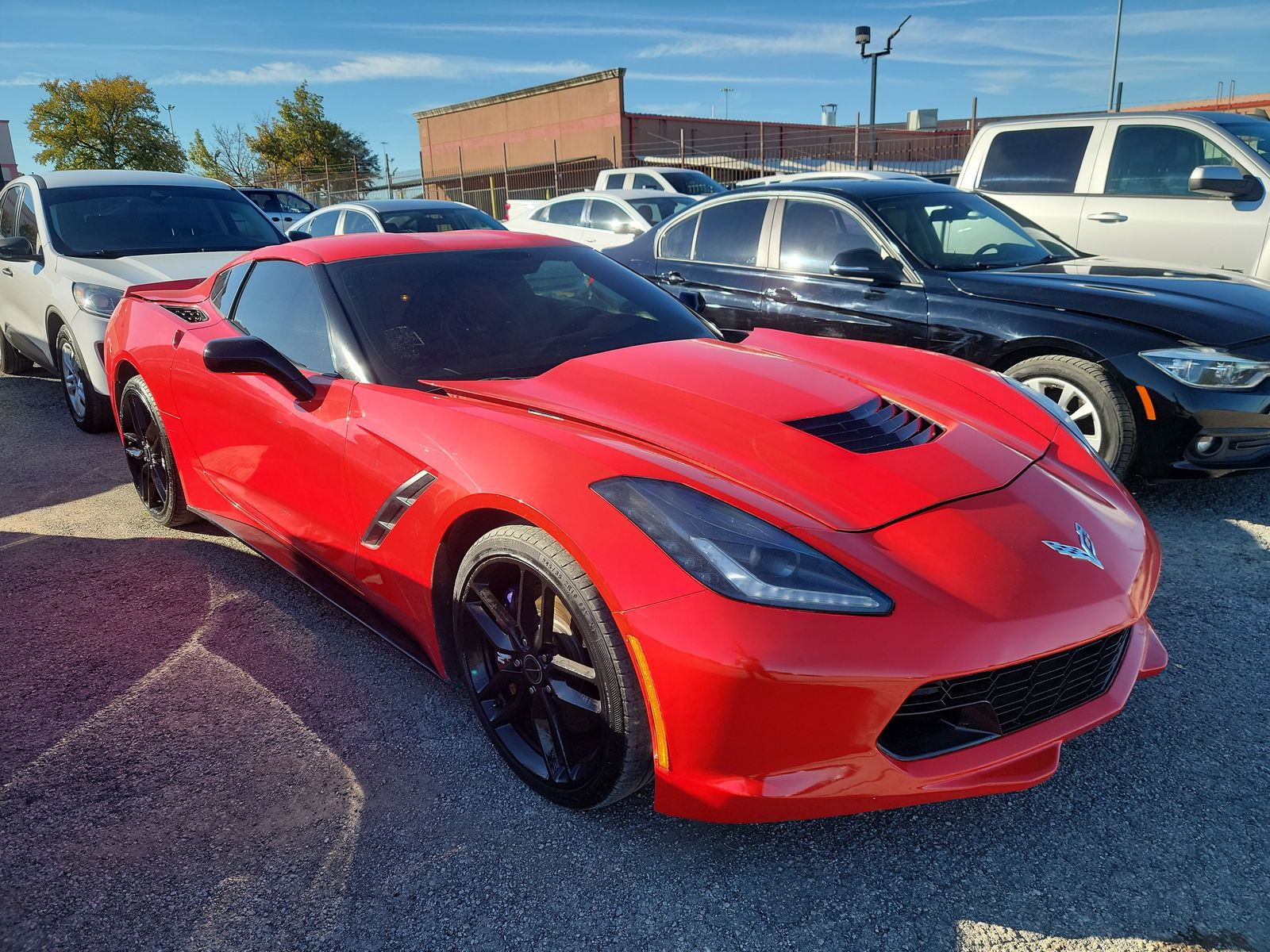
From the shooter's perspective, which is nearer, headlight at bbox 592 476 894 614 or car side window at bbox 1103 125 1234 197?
headlight at bbox 592 476 894 614

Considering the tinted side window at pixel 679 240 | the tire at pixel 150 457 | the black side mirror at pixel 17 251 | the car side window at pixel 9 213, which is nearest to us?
the tire at pixel 150 457

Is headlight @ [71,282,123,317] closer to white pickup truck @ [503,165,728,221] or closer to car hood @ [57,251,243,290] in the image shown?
car hood @ [57,251,243,290]

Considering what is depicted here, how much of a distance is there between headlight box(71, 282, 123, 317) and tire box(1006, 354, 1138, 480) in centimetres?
524

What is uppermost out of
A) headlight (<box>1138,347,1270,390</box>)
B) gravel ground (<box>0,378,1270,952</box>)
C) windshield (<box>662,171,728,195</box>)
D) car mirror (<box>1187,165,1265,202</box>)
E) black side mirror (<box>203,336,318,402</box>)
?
windshield (<box>662,171,728,195</box>)

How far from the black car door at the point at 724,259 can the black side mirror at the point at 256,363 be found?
304 cm

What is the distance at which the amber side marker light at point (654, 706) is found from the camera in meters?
1.84

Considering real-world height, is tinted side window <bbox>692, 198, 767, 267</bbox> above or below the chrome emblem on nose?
above

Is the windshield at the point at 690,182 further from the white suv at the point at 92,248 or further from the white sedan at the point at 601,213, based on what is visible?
the white suv at the point at 92,248

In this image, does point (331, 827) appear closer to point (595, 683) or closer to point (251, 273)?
point (595, 683)

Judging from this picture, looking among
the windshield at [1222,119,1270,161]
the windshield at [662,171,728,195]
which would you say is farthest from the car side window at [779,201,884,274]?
the windshield at [662,171,728,195]

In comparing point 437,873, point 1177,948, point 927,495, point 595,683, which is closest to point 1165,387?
point 927,495

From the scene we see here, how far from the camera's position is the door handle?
512 centimetres

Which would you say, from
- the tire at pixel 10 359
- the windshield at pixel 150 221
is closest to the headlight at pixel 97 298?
the windshield at pixel 150 221

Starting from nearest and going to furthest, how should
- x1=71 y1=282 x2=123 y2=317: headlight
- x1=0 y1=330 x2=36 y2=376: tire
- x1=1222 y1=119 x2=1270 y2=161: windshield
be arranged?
x1=71 y1=282 x2=123 y2=317: headlight < x1=1222 y1=119 x2=1270 y2=161: windshield < x1=0 y1=330 x2=36 y2=376: tire
